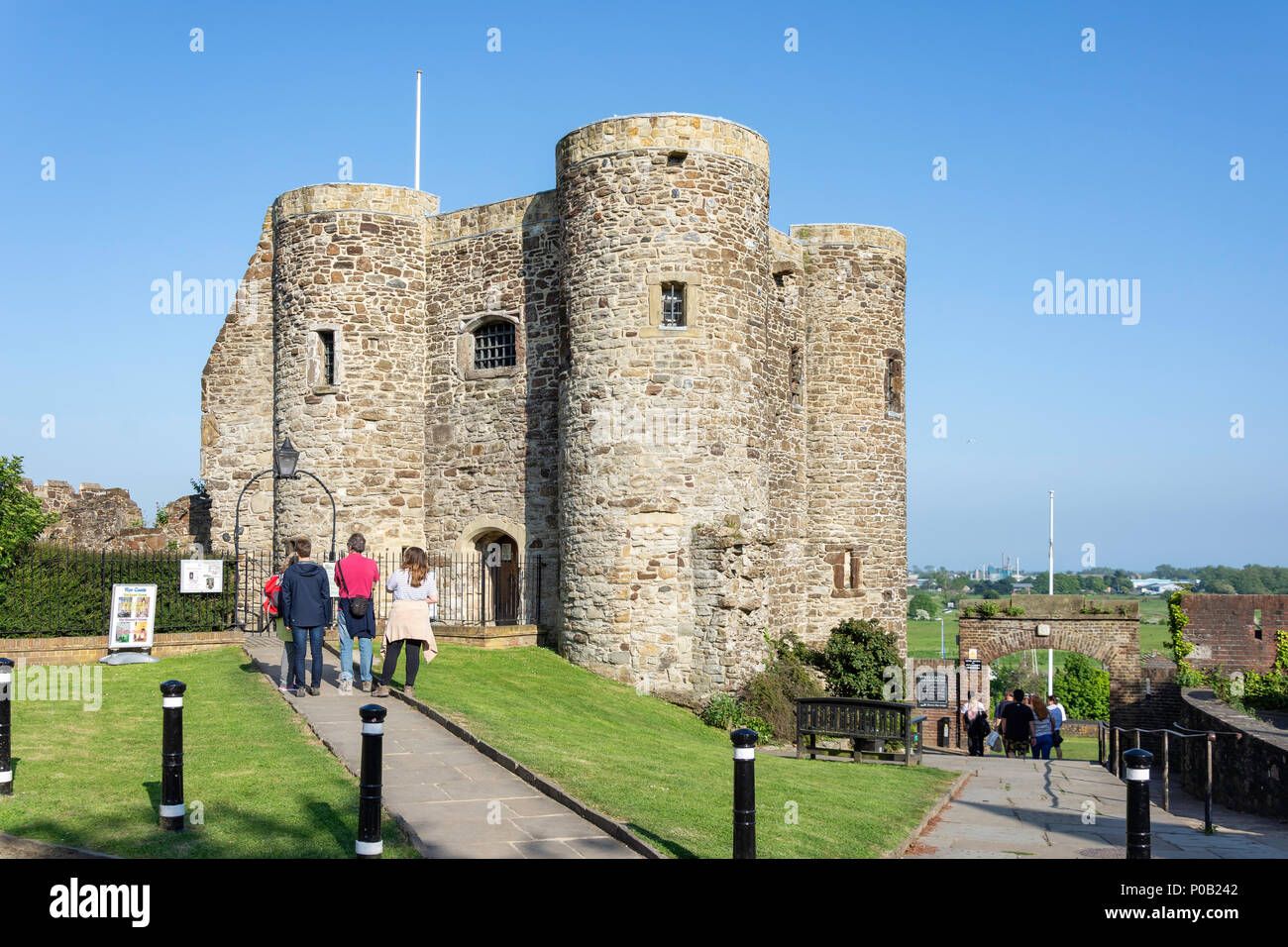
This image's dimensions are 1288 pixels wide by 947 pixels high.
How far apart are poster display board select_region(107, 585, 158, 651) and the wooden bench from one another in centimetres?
949

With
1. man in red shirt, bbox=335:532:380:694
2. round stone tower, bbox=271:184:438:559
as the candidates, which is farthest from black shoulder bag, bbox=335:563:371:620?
round stone tower, bbox=271:184:438:559

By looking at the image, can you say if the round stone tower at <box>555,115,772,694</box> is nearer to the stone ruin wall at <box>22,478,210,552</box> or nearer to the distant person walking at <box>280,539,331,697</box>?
the distant person walking at <box>280,539,331,697</box>

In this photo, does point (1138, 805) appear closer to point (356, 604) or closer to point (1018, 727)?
point (356, 604)

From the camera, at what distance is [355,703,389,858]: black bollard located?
7.45m

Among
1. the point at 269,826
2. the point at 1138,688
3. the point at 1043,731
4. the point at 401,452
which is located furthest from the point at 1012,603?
the point at 269,826

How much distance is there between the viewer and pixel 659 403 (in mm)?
20672

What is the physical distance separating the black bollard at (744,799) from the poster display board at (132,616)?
11.6m

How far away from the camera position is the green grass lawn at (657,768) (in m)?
9.56

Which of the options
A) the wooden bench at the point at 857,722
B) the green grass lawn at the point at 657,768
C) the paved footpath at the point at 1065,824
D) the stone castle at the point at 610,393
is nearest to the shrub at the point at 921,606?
the stone castle at the point at 610,393

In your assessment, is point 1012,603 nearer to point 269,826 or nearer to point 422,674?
point 422,674

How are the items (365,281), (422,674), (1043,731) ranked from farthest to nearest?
(365,281), (1043,731), (422,674)

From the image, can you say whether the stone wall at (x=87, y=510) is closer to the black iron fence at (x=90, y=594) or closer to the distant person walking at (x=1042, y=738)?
the black iron fence at (x=90, y=594)
